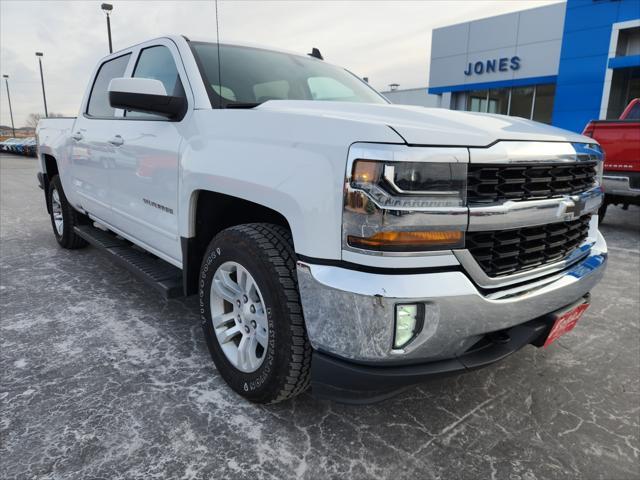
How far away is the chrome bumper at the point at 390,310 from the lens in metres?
1.55

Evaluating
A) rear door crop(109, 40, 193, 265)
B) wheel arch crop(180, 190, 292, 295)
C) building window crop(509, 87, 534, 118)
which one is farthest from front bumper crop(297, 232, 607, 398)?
building window crop(509, 87, 534, 118)

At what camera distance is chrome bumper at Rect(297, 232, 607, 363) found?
1555 mm

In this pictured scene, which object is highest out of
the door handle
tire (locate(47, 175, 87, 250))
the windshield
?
the windshield

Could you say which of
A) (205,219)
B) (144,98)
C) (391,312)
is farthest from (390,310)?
(144,98)

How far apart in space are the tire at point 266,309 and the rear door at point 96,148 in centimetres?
169

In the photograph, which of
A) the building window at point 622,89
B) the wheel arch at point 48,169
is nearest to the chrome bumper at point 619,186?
the wheel arch at point 48,169

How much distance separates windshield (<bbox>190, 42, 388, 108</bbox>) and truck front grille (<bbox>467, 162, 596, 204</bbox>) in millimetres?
1340

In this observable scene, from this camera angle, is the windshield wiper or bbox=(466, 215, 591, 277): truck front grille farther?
the windshield wiper

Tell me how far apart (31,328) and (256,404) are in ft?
5.91

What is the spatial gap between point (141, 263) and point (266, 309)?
1.68m

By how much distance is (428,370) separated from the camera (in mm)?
1686

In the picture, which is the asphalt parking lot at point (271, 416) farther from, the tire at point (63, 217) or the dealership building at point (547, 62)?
the dealership building at point (547, 62)

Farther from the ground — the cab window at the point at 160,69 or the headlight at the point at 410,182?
the cab window at the point at 160,69

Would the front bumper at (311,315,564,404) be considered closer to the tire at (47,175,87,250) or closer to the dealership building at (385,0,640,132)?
the tire at (47,175,87,250)
